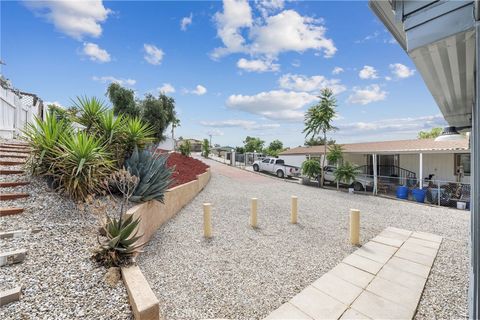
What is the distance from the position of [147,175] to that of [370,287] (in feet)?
17.2

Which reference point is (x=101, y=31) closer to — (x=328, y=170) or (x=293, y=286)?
(x=293, y=286)

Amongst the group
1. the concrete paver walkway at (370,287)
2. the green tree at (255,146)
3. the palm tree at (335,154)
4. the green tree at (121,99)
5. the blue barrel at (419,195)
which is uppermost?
the green tree at (121,99)

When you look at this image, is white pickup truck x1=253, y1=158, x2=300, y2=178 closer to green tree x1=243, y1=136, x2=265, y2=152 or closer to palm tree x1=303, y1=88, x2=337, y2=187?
palm tree x1=303, y1=88, x2=337, y2=187

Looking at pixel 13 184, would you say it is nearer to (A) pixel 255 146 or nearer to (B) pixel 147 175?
(B) pixel 147 175

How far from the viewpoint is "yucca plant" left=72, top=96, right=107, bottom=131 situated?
5.83 m

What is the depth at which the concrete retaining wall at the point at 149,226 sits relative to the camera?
2.25 metres

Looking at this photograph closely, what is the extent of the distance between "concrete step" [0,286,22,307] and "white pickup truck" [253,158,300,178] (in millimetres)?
18346

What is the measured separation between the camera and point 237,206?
28.6 ft

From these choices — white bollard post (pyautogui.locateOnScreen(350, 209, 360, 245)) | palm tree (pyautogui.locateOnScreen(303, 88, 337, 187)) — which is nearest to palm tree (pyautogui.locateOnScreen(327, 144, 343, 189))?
palm tree (pyautogui.locateOnScreen(303, 88, 337, 187))

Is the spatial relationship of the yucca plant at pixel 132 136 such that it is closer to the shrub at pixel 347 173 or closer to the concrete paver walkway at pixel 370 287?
the concrete paver walkway at pixel 370 287

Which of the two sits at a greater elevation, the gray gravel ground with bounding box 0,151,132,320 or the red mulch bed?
the red mulch bed

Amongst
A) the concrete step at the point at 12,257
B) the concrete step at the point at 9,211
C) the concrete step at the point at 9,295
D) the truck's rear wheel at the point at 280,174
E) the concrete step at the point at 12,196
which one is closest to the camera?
Answer: the concrete step at the point at 9,295

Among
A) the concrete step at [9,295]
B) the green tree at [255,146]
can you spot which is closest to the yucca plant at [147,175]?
the concrete step at [9,295]

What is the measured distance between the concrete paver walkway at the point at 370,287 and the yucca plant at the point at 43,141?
5.29 meters
